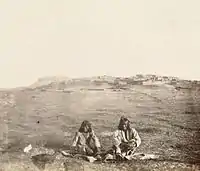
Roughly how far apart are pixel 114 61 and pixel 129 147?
0.39m

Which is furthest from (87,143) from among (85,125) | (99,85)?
(99,85)

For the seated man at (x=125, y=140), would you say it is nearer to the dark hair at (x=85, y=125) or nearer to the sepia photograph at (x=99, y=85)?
the sepia photograph at (x=99, y=85)

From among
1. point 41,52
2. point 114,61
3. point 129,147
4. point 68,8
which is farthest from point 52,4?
point 129,147

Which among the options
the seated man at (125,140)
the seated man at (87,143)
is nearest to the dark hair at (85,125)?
the seated man at (87,143)

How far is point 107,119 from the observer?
212cm

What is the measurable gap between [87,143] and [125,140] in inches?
6.5

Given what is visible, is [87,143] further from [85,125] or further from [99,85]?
[99,85]

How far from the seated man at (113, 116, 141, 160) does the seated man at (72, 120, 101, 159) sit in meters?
0.08

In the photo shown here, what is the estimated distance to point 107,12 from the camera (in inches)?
86.7

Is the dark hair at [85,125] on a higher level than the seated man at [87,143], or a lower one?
higher

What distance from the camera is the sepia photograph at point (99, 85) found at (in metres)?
2.10

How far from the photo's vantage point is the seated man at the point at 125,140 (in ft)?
6.89

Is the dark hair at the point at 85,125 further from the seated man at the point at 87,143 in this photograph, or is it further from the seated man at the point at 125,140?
the seated man at the point at 125,140

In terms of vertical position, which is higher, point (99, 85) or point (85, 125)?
point (99, 85)
